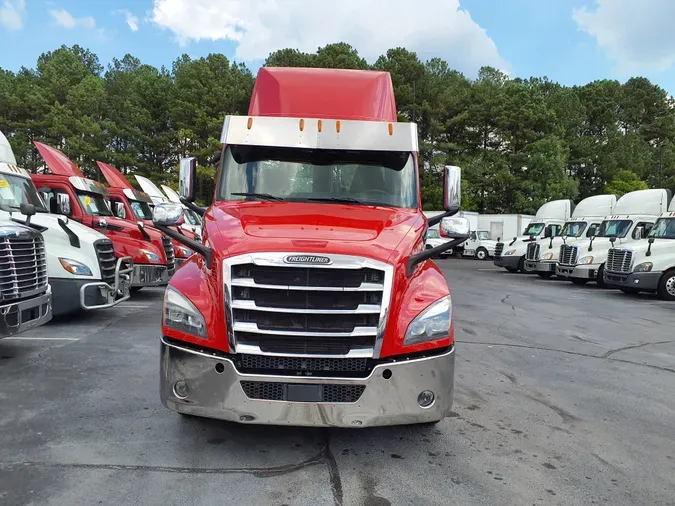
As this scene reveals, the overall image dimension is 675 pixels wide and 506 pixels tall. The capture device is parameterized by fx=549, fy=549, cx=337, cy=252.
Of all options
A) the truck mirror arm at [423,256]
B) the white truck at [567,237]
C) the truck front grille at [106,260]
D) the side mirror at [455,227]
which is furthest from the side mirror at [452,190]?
Answer: the white truck at [567,237]

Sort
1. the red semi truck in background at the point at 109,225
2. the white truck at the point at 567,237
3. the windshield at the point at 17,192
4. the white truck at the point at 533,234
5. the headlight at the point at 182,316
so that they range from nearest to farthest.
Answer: the headlight at the point at 182,316 < the windshield at the point at 17,192 < the red semi truck in background at the point at 109,225 < the white truck at the point at 567,237 < the white truck at the point at 533,234

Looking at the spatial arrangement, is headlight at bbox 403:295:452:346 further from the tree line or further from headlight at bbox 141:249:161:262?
the tree line

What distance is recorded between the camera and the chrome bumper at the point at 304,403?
356 centimetres

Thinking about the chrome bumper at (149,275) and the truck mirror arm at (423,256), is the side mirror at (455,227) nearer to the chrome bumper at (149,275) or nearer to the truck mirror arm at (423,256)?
the truck mirror arm at (423,256)

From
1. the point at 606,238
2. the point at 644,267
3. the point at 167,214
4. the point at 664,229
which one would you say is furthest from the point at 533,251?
the point at 167,214

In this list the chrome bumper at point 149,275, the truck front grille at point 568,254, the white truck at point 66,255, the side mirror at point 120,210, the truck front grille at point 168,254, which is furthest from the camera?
the truck front grille at point 568,254

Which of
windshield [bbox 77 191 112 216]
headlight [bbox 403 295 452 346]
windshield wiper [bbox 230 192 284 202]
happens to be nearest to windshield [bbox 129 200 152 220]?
windshield [bbox 77 191 112 216]

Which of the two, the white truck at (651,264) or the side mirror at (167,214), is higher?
the side mirror at (167,214)

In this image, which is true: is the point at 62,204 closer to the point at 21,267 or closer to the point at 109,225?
the point at 109,225

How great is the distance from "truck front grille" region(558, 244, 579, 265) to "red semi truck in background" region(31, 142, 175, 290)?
13.1m

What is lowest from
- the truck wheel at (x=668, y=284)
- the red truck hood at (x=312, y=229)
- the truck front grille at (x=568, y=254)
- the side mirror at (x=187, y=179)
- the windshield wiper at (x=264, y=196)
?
the truck wheel at (x=668, y=284)

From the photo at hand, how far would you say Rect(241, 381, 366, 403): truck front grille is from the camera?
356cm

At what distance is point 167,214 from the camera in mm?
4637

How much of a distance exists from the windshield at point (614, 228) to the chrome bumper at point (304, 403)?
16952 mm
